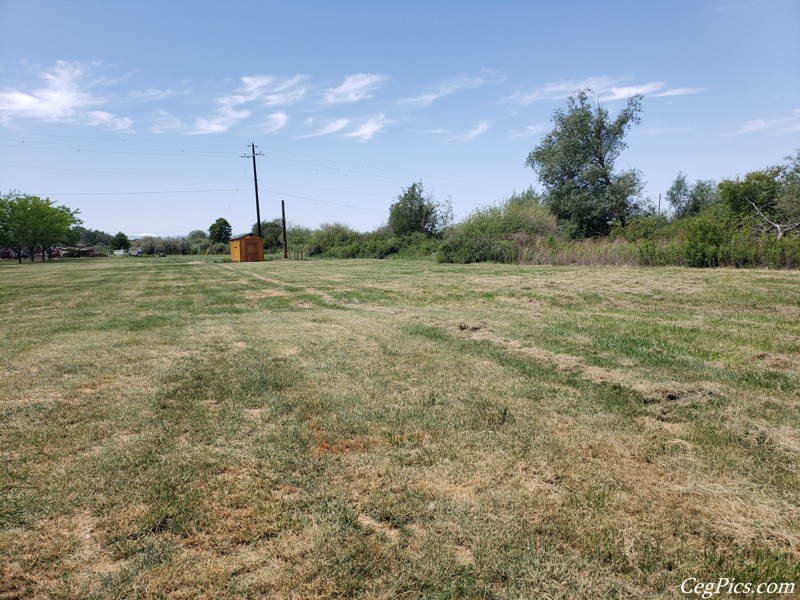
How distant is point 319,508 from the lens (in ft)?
7.18

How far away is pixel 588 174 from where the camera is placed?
34.1m

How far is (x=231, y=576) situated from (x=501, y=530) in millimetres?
1154

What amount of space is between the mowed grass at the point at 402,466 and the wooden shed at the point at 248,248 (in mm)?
33430

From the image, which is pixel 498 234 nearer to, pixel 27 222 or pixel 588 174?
pixel 588 174

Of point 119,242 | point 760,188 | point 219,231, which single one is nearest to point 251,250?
point 219,231

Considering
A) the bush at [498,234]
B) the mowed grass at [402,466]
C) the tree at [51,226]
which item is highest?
the tree at [51,226]

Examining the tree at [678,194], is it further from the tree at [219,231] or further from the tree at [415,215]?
the tree at [219,231]

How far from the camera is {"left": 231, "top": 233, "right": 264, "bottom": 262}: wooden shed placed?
37.8 meters

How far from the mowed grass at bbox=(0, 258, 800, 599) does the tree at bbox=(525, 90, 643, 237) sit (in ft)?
99.5
